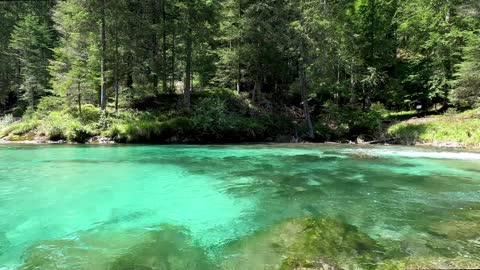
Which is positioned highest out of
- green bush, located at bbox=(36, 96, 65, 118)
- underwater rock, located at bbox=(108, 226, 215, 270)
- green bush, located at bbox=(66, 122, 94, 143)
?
green bush, located at bbox=(36, 96, 65, 118)

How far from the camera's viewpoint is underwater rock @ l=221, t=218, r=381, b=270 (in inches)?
224

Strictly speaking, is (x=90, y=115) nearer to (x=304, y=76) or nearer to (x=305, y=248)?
(x=304, y=76)

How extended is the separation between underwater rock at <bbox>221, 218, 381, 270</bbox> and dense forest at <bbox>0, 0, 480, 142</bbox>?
1850cm

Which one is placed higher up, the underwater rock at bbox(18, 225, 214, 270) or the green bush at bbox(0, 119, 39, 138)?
the green bush at bbox(0, 119, 39, 138)

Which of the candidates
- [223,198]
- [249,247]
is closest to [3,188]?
[223,198]

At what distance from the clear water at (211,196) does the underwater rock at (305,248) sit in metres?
0.38

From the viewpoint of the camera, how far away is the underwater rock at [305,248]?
5699 millimetres

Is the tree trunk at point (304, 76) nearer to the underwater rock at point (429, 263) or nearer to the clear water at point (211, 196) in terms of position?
the clear water at point (211, 196)

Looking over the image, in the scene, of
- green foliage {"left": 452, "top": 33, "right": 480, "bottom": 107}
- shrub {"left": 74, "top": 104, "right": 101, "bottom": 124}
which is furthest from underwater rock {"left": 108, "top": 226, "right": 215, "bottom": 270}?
green foliage {"left": 452, "top": 33, "right": 480, "bottom": 107}

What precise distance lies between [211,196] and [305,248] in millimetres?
4487

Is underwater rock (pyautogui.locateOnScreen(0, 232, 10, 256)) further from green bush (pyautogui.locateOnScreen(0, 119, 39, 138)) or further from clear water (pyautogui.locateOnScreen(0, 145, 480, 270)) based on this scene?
green bush (pyautogui.locateOnScreen(0, 119, 39, 138))

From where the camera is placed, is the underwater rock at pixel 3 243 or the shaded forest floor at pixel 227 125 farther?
the shaded forest floor at pixel 227 125

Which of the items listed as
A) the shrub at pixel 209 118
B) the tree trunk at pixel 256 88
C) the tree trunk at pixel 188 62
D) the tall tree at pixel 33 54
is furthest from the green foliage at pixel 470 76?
the tall tree at pixel 33 54

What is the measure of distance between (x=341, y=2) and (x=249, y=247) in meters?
29.1
